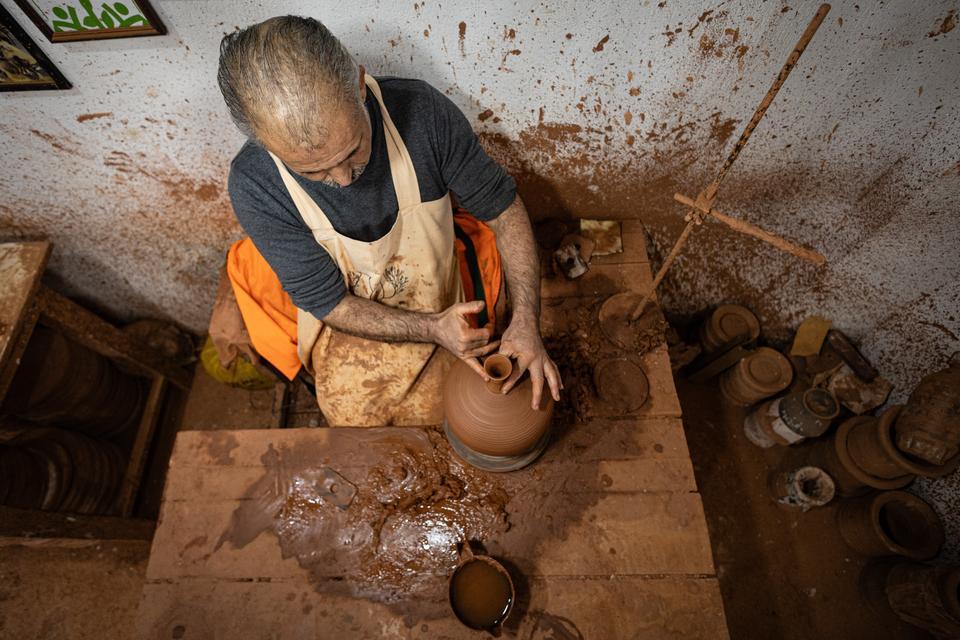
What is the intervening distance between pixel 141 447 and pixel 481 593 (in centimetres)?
271

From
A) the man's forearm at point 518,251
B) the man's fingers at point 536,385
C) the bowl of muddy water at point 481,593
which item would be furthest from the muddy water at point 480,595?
the man's forearm at point 518,251

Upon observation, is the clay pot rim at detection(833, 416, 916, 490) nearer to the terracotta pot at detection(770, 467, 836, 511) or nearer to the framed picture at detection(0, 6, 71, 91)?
the terracotta pot at detection(770, 467, 836, 511)

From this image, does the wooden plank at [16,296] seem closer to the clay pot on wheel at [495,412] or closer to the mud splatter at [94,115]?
the mud splatter at [94,115]

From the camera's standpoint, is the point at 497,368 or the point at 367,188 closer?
the point at 497,368

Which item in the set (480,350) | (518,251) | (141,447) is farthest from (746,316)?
(141,447)

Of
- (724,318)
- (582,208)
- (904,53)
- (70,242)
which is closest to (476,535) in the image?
(582,208)

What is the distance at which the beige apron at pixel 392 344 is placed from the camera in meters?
1.89

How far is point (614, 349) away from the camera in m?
2.12

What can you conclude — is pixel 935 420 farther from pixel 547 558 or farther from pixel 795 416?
pixel 547 558

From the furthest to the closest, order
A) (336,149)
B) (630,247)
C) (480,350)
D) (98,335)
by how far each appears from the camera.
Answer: (98,335), (630,247), (480,350), (336,149)

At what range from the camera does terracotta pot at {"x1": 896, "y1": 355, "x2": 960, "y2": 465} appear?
82.8 inches

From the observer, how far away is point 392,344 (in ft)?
6.86

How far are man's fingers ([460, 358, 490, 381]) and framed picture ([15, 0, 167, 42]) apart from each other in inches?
62.5

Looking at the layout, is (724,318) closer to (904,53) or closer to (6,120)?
(904,53)
